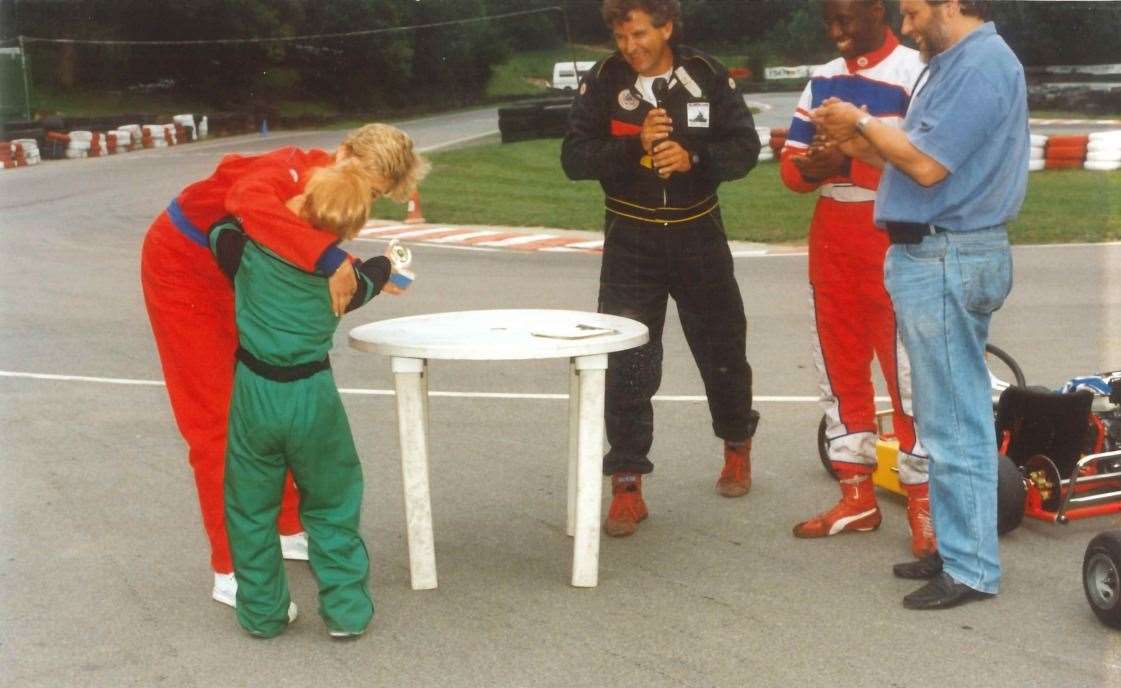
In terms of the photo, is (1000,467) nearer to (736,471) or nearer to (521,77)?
(736,471)

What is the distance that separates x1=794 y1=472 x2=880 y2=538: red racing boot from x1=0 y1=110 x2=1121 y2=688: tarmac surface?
0.05 m

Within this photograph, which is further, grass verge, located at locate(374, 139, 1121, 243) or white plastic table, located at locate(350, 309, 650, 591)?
grass verge, located at locate(374, 139, 1121, 243)

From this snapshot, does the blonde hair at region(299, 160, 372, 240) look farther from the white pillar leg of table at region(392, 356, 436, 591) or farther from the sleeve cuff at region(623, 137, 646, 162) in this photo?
the sleeve cuff at region(623, 137, 646, 162)

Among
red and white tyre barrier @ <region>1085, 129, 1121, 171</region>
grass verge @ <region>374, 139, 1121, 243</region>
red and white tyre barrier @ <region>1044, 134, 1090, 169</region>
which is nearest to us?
grass verge @ <region>374, 139, 1121, 243</region>

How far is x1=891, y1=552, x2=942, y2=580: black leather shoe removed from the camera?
4762mm

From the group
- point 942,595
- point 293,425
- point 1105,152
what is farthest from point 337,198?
point 1105,152

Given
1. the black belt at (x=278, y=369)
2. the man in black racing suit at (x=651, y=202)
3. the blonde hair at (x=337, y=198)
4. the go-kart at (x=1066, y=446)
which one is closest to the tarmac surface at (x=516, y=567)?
the go-kart at (x=1066, y=446)

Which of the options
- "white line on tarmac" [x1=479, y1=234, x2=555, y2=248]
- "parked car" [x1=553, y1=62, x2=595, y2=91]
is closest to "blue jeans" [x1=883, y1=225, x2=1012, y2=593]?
"white line on tarmac" [x1=479, y1=234, x2=555, y2=248]

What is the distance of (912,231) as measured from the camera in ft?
14.3

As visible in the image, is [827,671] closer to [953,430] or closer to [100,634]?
[953,430]

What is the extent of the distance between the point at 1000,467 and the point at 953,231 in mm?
1125

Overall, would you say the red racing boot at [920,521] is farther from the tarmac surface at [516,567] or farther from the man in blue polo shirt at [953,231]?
the man in blue polo shirt at [953,231]

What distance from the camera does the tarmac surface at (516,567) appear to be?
4.07 meters

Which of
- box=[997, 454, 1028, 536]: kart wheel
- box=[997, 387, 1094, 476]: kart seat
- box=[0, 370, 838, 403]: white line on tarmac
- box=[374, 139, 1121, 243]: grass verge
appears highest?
box=[997, 387, 1094, 476]: kart seat
